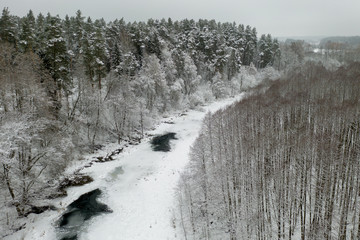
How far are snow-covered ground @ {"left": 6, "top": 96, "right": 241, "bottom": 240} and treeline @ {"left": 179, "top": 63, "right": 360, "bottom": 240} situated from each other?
2584 millimetres

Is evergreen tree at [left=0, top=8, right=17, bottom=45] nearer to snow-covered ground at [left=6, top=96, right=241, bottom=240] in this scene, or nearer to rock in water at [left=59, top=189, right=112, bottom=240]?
snow-covered ground at [left=6, top=96, right=241, bottom=240]

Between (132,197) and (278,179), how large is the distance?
15660 millimetres

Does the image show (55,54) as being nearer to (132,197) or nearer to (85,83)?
(85,83)

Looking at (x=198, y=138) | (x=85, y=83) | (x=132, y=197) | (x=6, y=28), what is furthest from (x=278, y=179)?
(x=6, y=28)

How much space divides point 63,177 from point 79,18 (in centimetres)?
4475

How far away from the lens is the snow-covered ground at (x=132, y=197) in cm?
2014

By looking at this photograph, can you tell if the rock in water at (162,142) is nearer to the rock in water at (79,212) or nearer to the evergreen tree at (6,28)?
the rock in water at (79,212)

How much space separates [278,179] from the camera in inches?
711

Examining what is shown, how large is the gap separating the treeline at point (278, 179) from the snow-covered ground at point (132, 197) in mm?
2584

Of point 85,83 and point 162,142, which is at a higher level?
point 85,83

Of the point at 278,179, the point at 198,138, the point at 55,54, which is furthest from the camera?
the point at 55,54

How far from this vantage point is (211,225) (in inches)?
862

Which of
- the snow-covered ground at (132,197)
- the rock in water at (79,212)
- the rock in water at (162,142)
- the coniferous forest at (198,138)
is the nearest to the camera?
the coniferous forest at (198,138)

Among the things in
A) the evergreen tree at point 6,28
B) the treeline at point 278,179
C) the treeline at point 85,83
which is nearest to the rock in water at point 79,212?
the treeline at point 85,83
